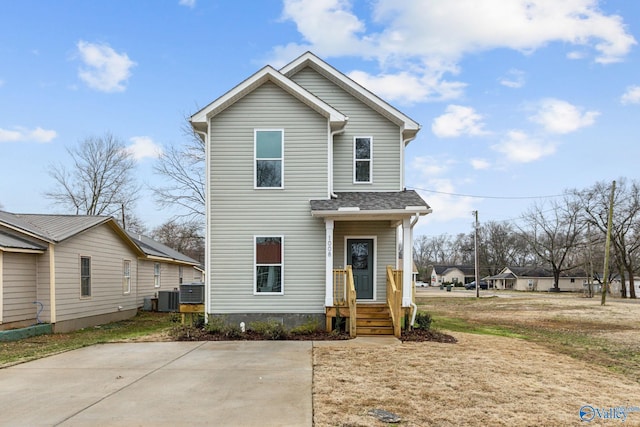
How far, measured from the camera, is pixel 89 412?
5.20 metres

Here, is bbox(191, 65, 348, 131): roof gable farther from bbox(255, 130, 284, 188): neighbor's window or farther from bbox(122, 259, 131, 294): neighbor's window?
bbox(122, 259, 131, 294): neighbor's window

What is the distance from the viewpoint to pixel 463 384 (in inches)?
254

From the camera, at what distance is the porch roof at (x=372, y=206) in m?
11.1

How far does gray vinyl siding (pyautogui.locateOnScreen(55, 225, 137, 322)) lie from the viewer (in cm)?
1341

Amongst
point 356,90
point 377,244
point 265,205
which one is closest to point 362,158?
point 356,90

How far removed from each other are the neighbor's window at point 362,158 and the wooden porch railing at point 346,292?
2.83m

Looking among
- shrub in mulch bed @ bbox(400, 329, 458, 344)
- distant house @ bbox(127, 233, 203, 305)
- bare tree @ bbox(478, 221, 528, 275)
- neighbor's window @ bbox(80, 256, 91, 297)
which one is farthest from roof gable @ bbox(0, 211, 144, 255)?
bare tree @ bbox(478, 221, 528, 275)

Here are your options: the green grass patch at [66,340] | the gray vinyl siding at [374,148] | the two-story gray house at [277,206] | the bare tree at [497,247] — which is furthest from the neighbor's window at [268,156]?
the bare tree at [497,247]

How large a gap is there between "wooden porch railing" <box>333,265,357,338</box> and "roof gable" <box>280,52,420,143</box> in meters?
4.60

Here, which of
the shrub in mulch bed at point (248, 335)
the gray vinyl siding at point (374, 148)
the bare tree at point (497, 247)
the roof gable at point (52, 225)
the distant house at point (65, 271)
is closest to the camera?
the shrub in mulch bed at point (248, 335)

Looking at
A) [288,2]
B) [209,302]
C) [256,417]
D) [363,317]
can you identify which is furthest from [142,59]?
[256,417]

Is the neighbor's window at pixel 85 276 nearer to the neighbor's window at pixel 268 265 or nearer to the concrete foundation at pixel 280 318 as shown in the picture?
the concrete foundation at pixel 280 318

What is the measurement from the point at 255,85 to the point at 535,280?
71042mm

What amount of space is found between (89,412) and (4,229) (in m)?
9.86
